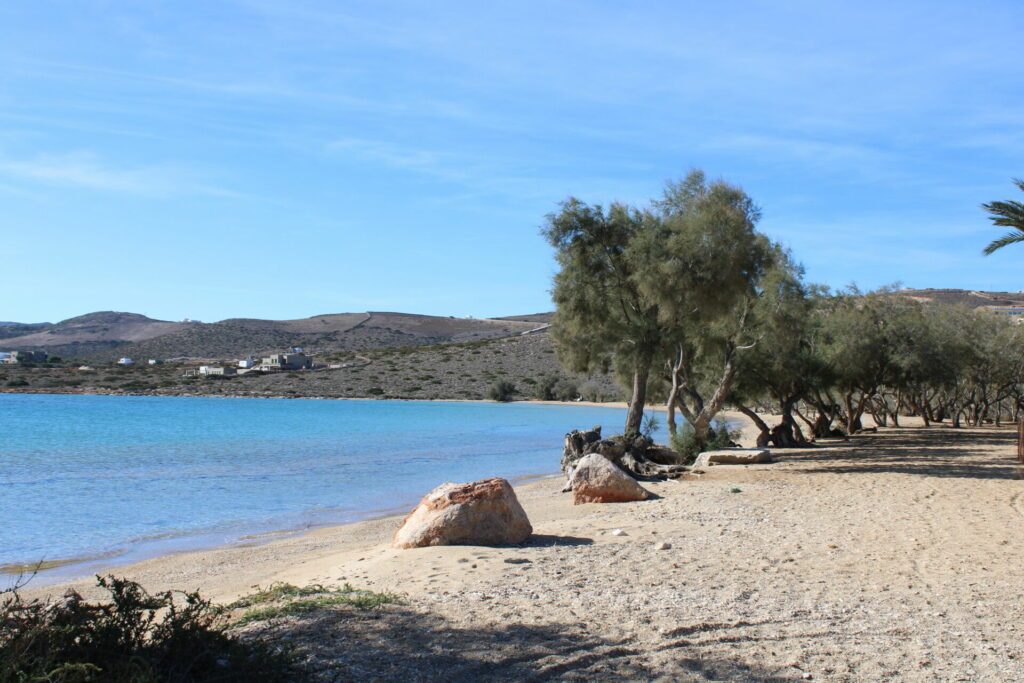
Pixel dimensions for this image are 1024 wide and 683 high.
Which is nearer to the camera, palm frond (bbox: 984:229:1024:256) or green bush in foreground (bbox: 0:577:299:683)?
green bush in foreground (bbox: 0:577:299:683)

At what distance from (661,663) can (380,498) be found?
1433 centimetres

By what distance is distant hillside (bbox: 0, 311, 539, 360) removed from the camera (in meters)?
99.1

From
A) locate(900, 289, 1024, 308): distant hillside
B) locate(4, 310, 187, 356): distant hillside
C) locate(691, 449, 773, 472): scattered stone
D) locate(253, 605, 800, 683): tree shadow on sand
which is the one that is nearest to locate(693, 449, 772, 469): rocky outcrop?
locate(691, 449, 773, 472): scattered stone

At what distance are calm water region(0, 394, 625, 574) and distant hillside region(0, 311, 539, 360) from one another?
141ft

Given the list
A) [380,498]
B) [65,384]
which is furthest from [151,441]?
[65,384]

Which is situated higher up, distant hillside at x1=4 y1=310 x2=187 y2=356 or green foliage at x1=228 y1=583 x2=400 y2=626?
distant hillside at x1=4 y1=310 x2=187 y2=356

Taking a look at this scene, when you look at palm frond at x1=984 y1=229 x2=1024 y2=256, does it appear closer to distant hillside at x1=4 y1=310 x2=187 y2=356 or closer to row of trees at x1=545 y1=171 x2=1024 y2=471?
row of trees at x1=545 y1=171 x2=1024 y2=471

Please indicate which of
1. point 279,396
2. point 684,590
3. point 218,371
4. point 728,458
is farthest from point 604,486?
point 218,371

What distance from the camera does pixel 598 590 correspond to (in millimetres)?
7832

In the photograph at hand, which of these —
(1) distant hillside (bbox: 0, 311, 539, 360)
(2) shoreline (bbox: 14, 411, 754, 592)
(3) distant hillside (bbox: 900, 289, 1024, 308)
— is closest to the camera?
(2) shoreline (bbox: 14, 411, 754, 592)

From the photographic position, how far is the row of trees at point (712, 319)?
797 inches

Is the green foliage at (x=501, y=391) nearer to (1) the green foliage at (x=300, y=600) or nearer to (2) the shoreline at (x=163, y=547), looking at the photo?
(2) the shoreline at (x=163, y=547)

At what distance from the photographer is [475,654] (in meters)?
5.91

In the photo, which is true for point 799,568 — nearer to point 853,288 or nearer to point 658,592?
point 658,592
